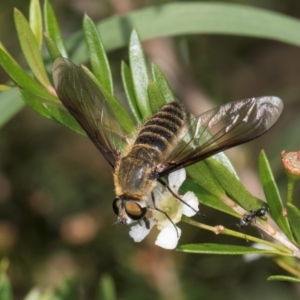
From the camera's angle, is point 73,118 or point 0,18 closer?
point 73,118

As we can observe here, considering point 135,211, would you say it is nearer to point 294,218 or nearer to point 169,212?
point 169,212

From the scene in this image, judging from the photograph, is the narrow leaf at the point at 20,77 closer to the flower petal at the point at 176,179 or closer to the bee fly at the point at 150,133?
the bee fly at the point at 150,133

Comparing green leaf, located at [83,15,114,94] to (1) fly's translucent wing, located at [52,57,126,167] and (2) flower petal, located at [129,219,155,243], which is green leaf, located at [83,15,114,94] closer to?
(1) fly's translucent wing, located at [52,57,126,167]

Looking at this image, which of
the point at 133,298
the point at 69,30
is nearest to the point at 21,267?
the point at 133,298

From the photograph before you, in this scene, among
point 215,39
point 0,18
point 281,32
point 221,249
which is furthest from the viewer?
point 215,39

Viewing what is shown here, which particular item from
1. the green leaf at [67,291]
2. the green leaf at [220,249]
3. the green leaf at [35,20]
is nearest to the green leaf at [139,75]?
the green leaf at [35,20]

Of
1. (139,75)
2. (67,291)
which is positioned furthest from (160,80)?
(67,291)

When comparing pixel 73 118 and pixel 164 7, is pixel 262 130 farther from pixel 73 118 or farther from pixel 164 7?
pixel 164 7
